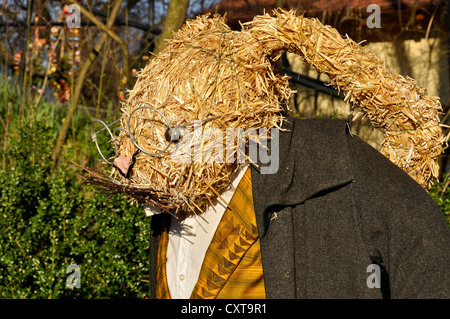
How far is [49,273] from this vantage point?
3115 millimetres

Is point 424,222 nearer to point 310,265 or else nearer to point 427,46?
point 310,265

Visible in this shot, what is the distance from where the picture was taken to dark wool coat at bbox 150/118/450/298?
1481 millimetres

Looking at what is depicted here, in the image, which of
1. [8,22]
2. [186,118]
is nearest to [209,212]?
[186,118]

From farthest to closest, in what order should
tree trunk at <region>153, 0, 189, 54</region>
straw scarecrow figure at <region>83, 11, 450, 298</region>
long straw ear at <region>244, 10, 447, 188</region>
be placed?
1. tree trunk at <region>153, 0, 189, 54</region>
2. long straw ear at <region>244, 10, 447, 188</region>
3. straw scarecrow figure at <region>83, 11, 450, 298</region>

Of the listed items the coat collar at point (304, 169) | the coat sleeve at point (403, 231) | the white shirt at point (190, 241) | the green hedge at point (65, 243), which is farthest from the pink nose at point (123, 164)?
the green hedge at point (65, 243)

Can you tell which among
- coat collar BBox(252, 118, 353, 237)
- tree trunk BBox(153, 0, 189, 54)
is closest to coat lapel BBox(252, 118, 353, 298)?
coat collar BBox(252, 118, 353, 237)

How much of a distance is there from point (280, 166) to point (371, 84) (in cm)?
46

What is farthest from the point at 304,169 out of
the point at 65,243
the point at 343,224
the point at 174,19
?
the point at 65,243

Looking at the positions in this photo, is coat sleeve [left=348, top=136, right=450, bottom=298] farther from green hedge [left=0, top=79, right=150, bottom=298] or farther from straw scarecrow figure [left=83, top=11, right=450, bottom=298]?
green hedge [left=0, top=79, right=150, bottom=298]

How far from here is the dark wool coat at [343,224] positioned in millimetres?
1481
